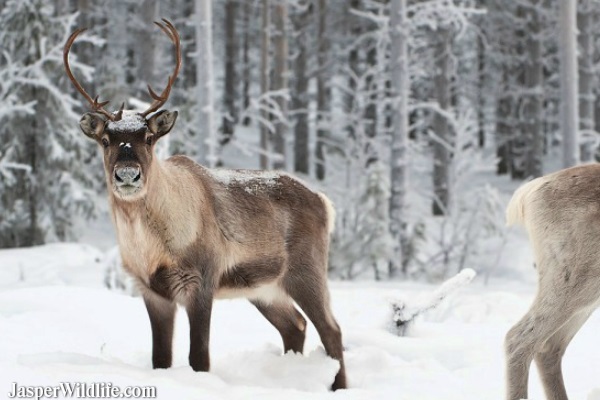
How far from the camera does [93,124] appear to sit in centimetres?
489

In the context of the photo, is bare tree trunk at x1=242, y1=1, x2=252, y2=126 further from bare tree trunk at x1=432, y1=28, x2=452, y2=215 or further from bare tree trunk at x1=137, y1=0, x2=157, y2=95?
bare tree trunk at x1=137, y1=0, x2=157, y2=95

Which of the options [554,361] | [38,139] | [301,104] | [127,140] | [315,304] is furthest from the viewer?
[301,104]

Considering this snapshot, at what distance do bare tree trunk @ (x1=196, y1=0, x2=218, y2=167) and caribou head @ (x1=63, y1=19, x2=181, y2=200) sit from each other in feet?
27.1

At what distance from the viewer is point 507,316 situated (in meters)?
9.49

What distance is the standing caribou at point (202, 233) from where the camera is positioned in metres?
4.86

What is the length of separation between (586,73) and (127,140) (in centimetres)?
1762

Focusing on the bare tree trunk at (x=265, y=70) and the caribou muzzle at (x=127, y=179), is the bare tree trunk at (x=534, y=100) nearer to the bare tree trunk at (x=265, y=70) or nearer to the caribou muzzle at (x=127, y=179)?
the bare tree trunk at (x=265, y=70)

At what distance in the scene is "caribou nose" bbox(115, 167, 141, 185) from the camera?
460 centimetres

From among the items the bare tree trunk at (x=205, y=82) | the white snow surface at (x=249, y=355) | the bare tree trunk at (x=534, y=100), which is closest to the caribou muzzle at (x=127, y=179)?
the white snow surface at (x=249, y=355)

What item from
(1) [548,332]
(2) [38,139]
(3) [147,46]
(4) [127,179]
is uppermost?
(3) [147,46]

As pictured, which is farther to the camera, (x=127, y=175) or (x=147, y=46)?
(x=147, y=46)

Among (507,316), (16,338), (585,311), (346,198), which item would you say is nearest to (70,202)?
(346,198)

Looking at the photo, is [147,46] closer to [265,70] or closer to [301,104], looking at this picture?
[265,70]
